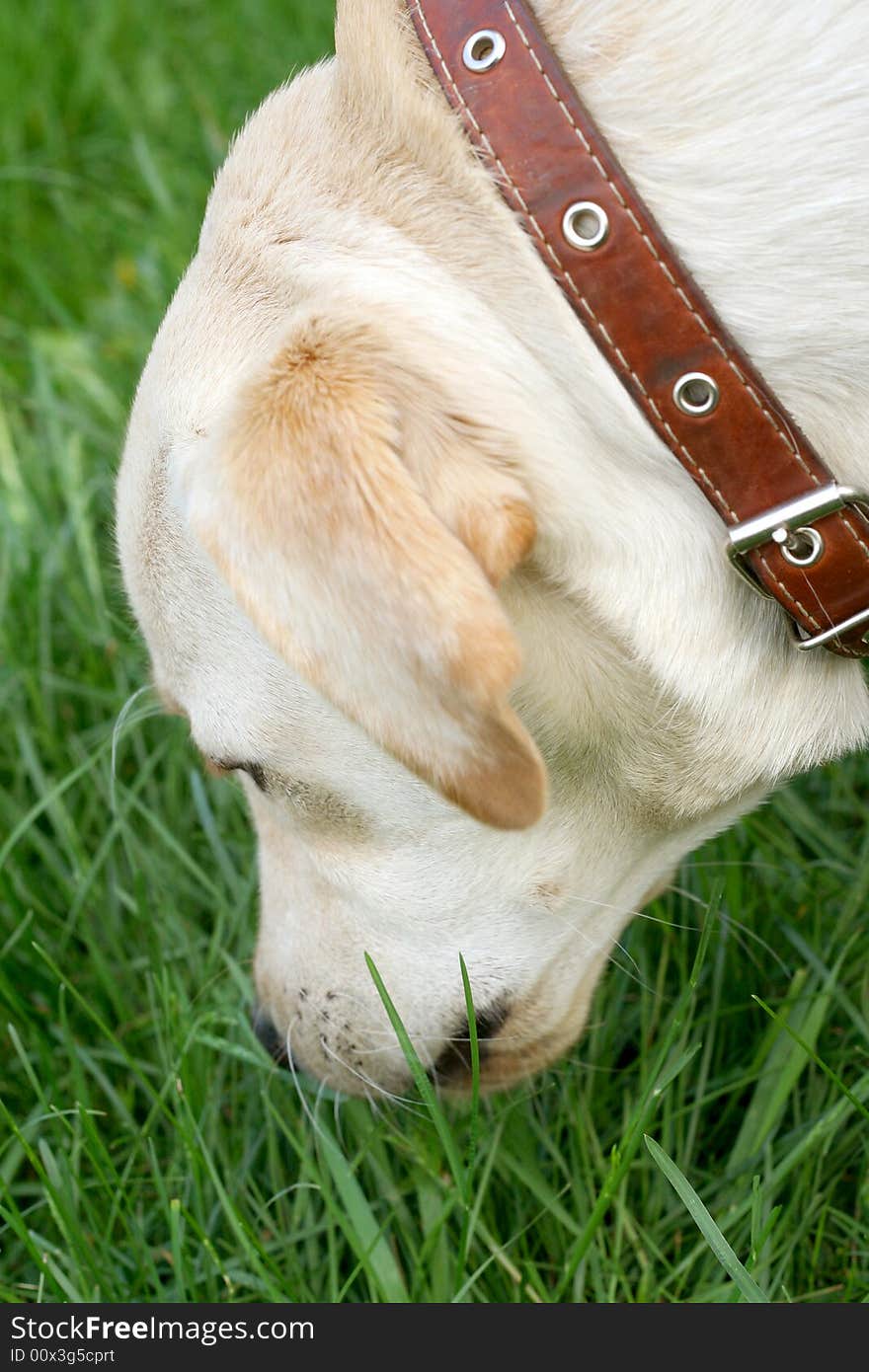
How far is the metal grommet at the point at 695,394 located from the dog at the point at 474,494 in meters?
0.06

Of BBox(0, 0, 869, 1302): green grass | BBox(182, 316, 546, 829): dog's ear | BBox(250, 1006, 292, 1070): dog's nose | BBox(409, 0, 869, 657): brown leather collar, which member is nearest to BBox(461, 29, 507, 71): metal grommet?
BBox(409, 0, 869, 657): brown leather collar

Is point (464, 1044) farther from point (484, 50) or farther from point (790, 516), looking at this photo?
point (484, 50)

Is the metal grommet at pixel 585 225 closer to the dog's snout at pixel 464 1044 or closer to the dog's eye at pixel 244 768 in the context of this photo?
the dog's eye at pixel 244 768

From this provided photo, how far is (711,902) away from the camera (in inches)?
73.1

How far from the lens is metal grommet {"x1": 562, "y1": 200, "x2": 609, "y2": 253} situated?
1442 mm

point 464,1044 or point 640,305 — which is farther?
point 464,1044

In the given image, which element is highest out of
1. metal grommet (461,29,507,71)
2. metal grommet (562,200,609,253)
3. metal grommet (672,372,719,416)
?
metal grommet (461,29,507,71)

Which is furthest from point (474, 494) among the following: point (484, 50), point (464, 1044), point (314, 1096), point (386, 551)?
point (314, 1096)

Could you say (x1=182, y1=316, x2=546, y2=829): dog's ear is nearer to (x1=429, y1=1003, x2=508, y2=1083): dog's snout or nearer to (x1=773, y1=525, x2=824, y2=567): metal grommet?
(x1=773, y1=525, x2=824, y2=567): metal grommet

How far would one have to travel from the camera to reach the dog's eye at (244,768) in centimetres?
170

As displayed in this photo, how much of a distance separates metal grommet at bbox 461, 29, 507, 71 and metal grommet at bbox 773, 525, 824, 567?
0.57 metres

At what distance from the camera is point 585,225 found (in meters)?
1.45

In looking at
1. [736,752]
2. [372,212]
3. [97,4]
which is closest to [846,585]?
[736,752]

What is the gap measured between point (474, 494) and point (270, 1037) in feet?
3.29
